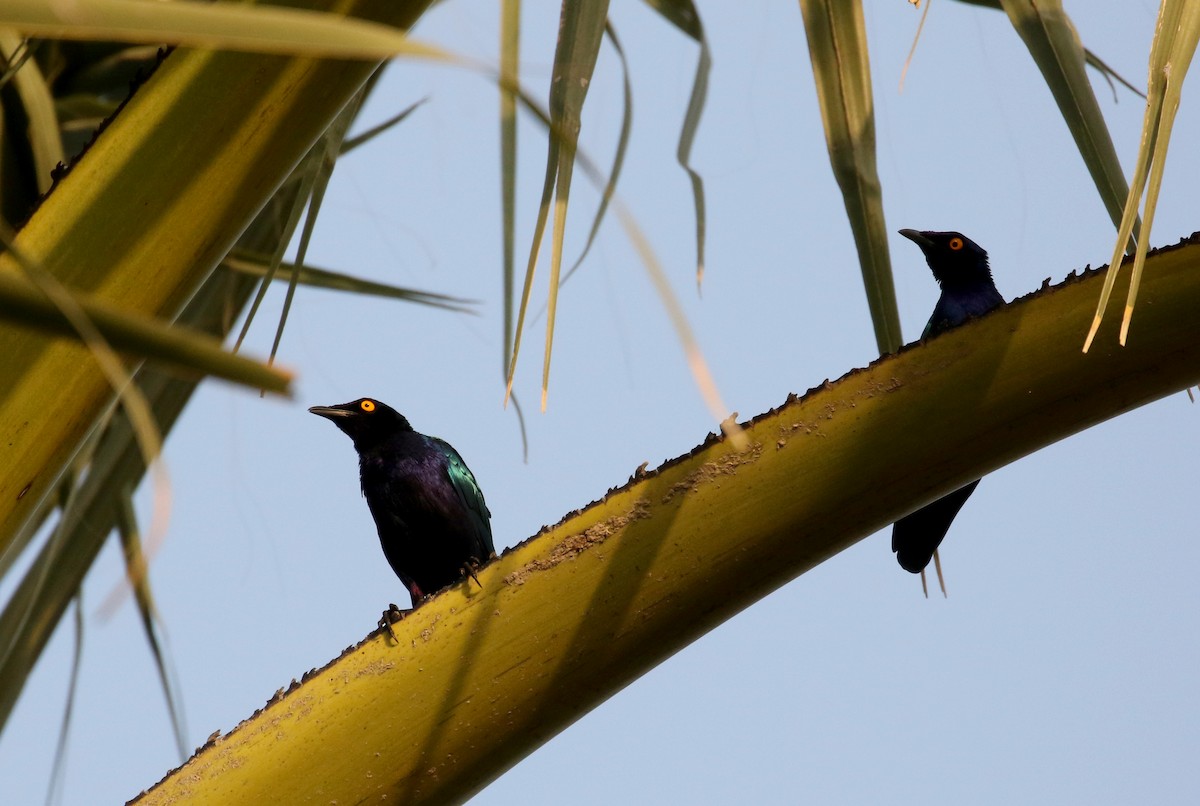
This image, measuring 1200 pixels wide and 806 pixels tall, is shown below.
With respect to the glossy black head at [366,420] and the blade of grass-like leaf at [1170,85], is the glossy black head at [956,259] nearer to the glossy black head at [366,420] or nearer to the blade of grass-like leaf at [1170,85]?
the glossy black head at [366,420]

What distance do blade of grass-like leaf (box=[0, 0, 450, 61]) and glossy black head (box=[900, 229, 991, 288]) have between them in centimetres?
529

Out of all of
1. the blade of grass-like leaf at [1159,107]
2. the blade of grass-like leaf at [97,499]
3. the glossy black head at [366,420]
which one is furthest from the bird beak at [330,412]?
the blade of grass-like leaf at [1159,107]

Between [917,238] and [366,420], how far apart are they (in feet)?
8.50

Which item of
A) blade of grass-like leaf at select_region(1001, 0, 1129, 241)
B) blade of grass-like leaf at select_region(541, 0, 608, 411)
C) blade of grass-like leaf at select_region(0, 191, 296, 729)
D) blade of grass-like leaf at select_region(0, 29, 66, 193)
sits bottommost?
blade of grass-like leaf at select_region(1001, 0, 1129, 241)

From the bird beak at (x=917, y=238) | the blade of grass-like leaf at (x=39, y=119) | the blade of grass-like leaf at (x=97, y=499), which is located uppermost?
the bird beak at (x=917, y=238)

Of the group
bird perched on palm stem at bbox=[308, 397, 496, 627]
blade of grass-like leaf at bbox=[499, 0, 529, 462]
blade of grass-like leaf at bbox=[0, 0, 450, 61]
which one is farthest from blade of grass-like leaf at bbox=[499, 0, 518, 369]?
bird perched on palm stem at bbox=[308, 397, 496, 627]

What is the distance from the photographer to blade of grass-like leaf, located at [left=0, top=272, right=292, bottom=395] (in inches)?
28.9

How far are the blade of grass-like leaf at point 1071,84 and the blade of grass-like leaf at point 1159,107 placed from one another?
400 mm

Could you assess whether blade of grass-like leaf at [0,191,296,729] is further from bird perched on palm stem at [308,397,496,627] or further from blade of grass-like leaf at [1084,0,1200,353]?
bird perched on palm stem at [308,397,496,627]

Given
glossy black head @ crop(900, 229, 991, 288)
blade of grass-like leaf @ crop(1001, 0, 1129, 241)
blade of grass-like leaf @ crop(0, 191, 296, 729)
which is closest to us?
blade of grass-like leaf @ crop(1001, 0, 1129, 241)

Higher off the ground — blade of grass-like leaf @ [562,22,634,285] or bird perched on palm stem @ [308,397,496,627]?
bird perched on palm stem @ [308,397,496,627]

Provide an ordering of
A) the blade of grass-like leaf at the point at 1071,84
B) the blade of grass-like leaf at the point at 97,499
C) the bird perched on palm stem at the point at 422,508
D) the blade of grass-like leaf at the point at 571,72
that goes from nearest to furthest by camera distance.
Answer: the blade of grass-like leaf at the point at 571,72
the blade of grass-like leaf at the point at 1071,84
the blade of grass-like leaf at the point at 97,499
the bird perched on palm stem at the point at 422,508

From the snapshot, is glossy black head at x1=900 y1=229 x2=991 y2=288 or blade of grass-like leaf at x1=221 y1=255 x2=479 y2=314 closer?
blade of grass-like leaf at x1=221 y1=255 x2=479 y2=314

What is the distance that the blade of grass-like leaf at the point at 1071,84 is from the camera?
2016 millimetres
